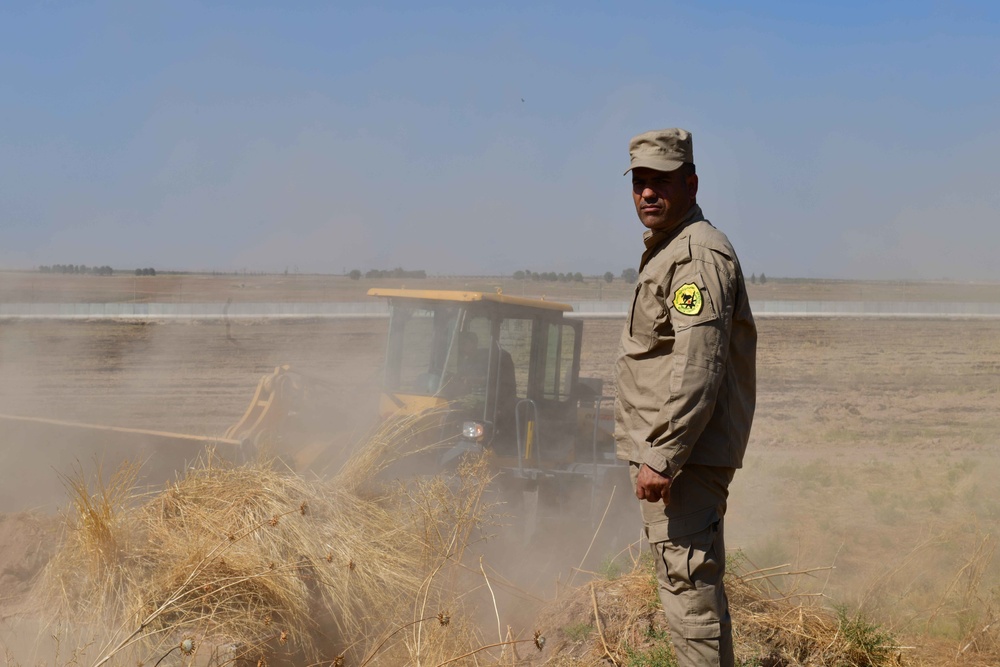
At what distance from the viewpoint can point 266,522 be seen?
451 centimetres

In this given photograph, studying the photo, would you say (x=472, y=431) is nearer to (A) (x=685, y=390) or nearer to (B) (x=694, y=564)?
(B) (x=694, y=564)

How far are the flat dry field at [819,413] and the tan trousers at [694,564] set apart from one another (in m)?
2.23

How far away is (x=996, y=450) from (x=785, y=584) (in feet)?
28.7

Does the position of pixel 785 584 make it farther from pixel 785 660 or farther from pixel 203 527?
pixel 203 527

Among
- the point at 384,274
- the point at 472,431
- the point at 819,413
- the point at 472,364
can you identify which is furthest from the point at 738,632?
the point at 384,274

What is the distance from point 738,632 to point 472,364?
3.72 meters

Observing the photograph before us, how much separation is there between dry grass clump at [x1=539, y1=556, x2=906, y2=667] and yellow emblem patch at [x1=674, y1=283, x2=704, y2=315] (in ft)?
5.63

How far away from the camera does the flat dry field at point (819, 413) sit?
6480 millimetres

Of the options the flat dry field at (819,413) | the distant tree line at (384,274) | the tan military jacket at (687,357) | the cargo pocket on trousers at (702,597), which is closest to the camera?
the tan military jacket at (687,357)

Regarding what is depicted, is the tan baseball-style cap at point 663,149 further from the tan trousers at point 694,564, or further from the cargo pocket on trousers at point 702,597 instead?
the cargo pocket on trousers at point 702,597

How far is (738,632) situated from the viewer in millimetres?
4336

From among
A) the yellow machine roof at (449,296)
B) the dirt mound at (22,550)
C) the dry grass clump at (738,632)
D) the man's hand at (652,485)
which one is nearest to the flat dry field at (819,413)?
the dirt mound at (22,550)

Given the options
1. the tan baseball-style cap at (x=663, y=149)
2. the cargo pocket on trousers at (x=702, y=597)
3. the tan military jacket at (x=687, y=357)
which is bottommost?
the cargo pocket on trousers at (x=702, y=597)

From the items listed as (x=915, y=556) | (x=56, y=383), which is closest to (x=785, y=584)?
(x=915, y=556)
